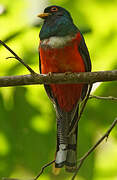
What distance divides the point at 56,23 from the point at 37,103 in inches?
38.0

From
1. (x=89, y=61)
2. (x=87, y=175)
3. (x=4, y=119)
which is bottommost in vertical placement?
(x=87, y=175)

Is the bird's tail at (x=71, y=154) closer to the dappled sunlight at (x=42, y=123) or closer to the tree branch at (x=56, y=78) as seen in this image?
the dappled sunlight at (x=42, y=123)

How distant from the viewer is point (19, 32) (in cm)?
457

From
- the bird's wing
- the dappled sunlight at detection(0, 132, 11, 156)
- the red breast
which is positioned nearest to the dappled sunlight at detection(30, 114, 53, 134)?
the dappled sunlight at detection(0, 132, 11, 156)

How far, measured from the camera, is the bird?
166 inches

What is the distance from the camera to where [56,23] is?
4684mm

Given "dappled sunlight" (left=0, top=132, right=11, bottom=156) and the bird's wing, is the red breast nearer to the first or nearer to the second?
the bird's wing

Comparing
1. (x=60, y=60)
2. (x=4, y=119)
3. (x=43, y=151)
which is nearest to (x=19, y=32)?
(x=60, y=60)

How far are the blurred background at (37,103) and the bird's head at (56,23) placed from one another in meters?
0.15

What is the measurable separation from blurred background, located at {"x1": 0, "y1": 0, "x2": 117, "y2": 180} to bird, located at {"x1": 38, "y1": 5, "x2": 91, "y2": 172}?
0.17 metres

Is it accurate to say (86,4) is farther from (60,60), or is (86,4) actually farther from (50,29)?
(60,60)

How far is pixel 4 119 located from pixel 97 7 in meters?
1.68

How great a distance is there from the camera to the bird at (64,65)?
166 inches

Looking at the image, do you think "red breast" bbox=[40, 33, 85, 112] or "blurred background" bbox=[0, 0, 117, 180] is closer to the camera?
"red breast" bbox=[40, 33, 85, 112]
